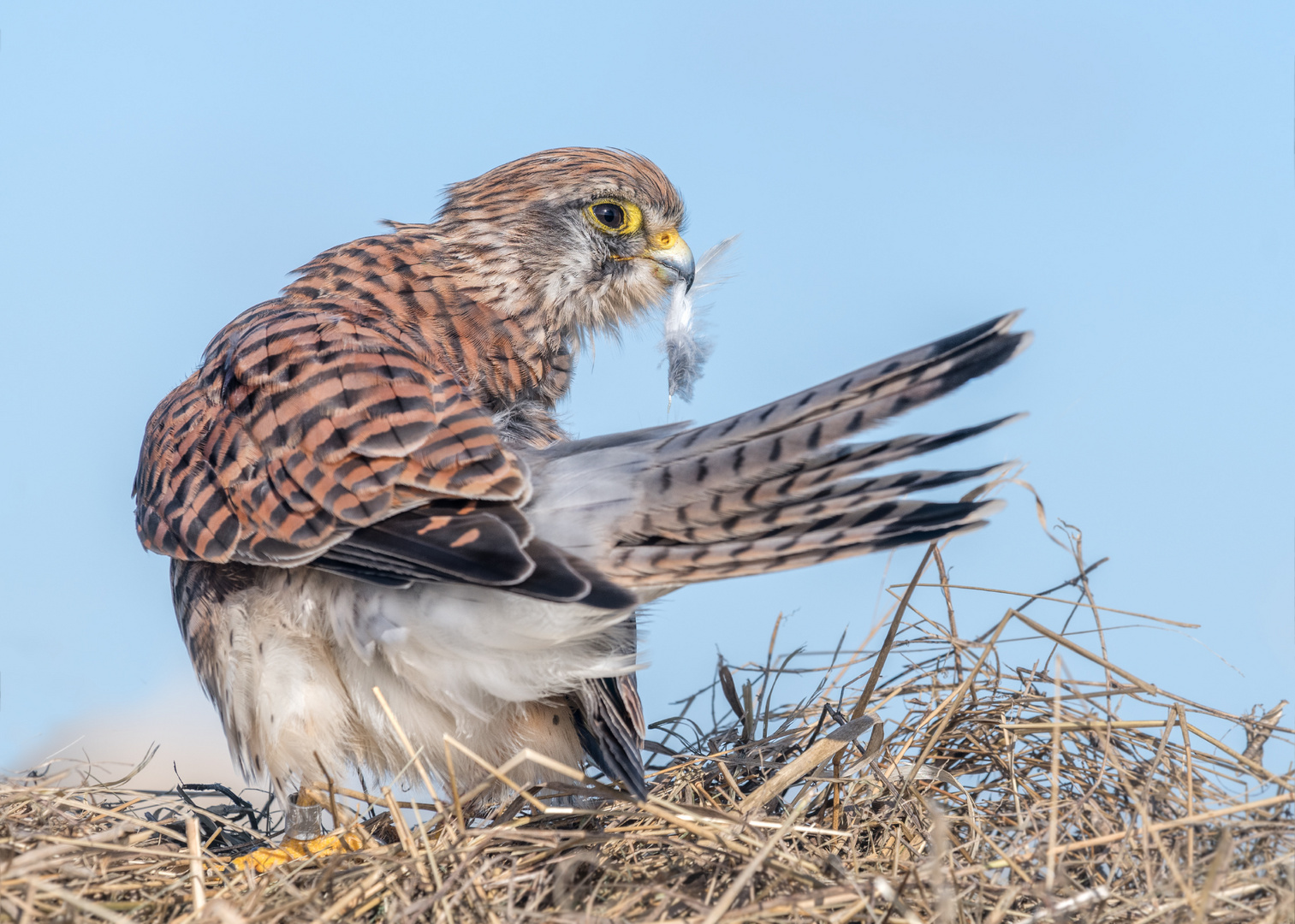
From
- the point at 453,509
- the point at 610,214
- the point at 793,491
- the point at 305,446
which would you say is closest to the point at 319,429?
the point at 305,446

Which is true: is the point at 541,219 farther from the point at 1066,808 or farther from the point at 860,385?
the point at 1066,808

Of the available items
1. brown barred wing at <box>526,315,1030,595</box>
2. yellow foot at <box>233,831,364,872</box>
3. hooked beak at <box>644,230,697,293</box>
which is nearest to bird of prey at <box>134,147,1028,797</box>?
brown barred wing at <box>526,315,1030,595</box>

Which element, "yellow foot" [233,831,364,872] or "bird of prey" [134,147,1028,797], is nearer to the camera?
"bird of prey" [134,147,1028,797]

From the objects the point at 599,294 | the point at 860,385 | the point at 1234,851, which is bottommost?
the point at 1234,851

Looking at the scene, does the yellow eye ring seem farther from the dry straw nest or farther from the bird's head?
the dry straw nest

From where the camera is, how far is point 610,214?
9.19ft

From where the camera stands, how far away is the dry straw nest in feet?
5.21

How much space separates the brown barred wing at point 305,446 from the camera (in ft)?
5.88

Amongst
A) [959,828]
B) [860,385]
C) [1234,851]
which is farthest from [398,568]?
[1234,851]

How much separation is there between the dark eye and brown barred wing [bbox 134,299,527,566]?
76cm

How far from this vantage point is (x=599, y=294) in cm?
282

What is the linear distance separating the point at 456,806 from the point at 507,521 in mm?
563

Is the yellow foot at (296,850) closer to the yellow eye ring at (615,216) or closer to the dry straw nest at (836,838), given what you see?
the dry straw nest at (836,838)

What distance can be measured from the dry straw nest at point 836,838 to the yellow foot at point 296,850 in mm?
56
